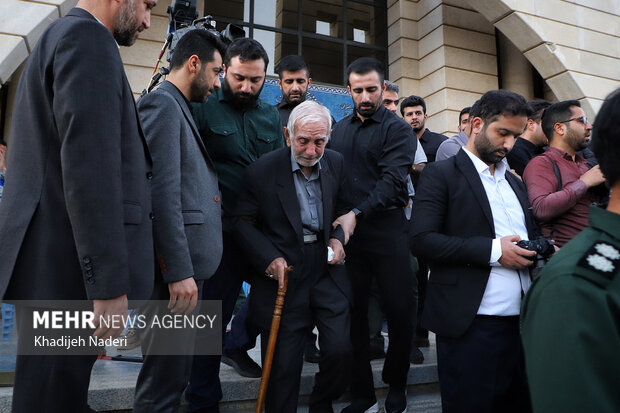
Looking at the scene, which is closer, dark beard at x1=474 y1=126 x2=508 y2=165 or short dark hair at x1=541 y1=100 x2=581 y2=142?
dark beard at x1=474 y1=126 x2=508 y2=165

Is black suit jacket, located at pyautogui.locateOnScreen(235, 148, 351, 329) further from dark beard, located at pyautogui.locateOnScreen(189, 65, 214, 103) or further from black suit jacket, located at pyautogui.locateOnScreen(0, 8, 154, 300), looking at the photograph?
black suit jacket, located at pyautogui.locateOnScreen(0, 8, 154, 300)

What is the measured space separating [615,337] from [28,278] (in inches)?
62.2

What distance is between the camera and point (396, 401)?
2.99 meters

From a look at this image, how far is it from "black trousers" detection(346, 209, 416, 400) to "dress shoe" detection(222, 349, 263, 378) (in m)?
0.65

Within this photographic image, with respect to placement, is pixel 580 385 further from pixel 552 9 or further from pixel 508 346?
pixel 552 9

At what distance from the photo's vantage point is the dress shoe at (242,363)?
123 inches

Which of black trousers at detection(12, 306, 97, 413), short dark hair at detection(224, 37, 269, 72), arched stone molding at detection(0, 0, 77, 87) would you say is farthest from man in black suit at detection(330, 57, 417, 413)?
arched stone molding at detection(0, 0, 77, 87)

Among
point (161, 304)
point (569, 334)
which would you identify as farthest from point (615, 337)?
point (161, 304)

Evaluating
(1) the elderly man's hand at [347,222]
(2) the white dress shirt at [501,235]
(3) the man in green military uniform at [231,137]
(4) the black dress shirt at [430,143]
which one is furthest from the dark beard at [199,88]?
(4) the black dress shirt at [430,143]

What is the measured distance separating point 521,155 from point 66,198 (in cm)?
332

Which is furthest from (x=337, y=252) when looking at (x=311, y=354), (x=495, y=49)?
(x=495, y=49)

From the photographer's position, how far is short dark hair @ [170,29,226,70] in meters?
2.30

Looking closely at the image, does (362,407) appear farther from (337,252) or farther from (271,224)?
(271,224)

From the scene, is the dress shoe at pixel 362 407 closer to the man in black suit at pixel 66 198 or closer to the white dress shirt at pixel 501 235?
the white dress shirt at pixel 501 235
